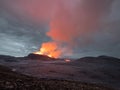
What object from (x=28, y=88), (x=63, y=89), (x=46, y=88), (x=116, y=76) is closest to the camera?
(x=28, y=88)

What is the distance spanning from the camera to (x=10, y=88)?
29.2 m

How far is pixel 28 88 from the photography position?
31.1 metres

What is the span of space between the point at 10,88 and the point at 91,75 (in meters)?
116

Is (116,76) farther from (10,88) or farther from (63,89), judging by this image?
(10,88)

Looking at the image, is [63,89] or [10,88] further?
[63,89]

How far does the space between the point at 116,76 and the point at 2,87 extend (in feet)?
448

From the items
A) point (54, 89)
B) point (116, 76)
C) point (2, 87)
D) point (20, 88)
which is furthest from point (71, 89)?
point (116, 76)

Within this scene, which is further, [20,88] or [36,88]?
[36,88]

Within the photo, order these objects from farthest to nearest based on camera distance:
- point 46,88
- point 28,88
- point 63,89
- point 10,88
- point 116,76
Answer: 1. point 116,76
2. point 63,89
3. point 46,88
4. point 28,88
5. point 10,88

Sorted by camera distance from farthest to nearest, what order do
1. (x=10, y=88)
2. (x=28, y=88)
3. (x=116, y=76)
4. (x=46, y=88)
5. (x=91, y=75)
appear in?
(x=116, y=76)
(x=91, y=75)
(x=46, y=88)
(x=28, y=88)
(x=10, y=88)

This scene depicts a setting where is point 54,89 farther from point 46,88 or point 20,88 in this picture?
point 20,88

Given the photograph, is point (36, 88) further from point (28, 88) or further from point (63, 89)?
point (63, 89)

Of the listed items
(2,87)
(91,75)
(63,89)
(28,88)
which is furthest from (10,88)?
(91,75)

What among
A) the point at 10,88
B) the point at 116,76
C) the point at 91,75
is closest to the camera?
the point at 10,88
